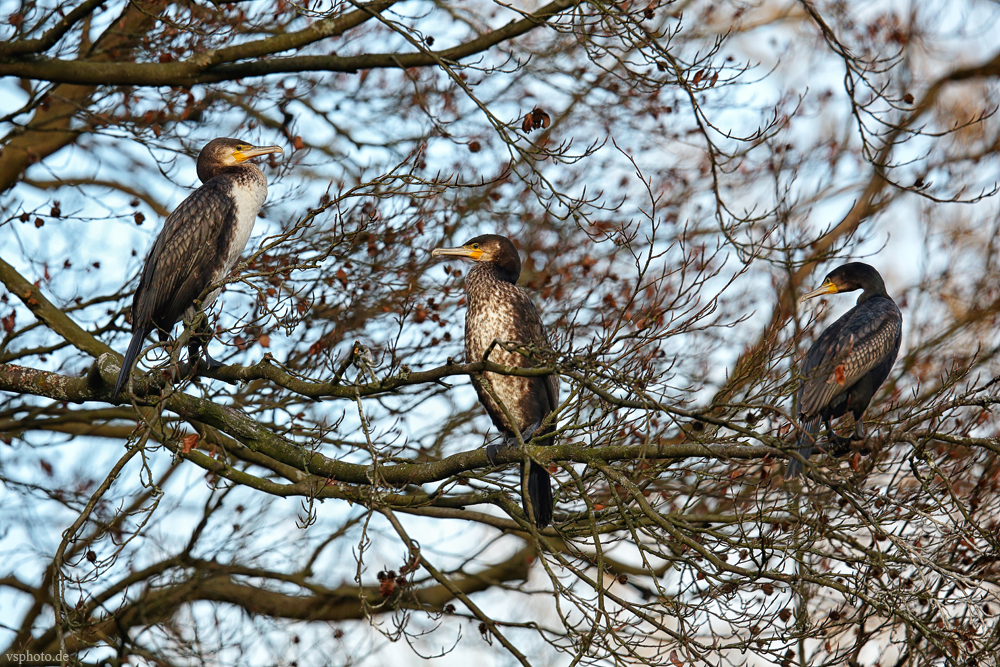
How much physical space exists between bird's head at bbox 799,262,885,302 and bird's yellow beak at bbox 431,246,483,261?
6.79ft

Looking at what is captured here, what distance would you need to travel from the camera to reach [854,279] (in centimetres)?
604

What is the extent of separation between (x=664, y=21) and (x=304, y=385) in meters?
5.76

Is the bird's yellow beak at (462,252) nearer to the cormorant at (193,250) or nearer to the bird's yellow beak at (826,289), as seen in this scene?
the cormorant at (193,250)

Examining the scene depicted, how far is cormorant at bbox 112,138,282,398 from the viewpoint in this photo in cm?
527

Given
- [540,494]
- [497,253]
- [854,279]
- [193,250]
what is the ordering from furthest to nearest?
[854,279], [497,253], [193,250], [540,494]

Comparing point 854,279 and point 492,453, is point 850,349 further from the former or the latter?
point 492,453

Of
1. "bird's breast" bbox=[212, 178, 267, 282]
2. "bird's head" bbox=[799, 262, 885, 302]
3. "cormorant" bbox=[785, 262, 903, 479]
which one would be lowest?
"cormorant" bbox=[785, 262, 903, 479]

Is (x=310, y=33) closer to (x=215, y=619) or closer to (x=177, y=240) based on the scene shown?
(x=177, y=240)

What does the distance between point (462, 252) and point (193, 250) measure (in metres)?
1.52

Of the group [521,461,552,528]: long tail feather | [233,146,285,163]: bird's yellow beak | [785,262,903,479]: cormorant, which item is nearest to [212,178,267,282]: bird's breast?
[233,146,285,163]: bird's yellow beak

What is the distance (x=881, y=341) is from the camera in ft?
17.8

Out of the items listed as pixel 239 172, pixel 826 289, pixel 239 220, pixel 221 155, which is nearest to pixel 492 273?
pixel 239 220

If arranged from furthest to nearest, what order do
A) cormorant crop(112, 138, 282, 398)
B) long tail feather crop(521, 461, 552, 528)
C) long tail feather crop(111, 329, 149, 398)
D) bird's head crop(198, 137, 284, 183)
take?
bird's head crop(198, 137, 284, 183) < cormorant crop(112, 138, 282, 398) < long tail feather crop(521, 461, 552, 528) < long tail feather crop(111, 329, 149, 398)

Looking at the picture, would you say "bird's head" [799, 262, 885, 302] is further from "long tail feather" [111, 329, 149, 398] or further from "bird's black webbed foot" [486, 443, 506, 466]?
"long tail feather" [111, 329, 149, 398]
